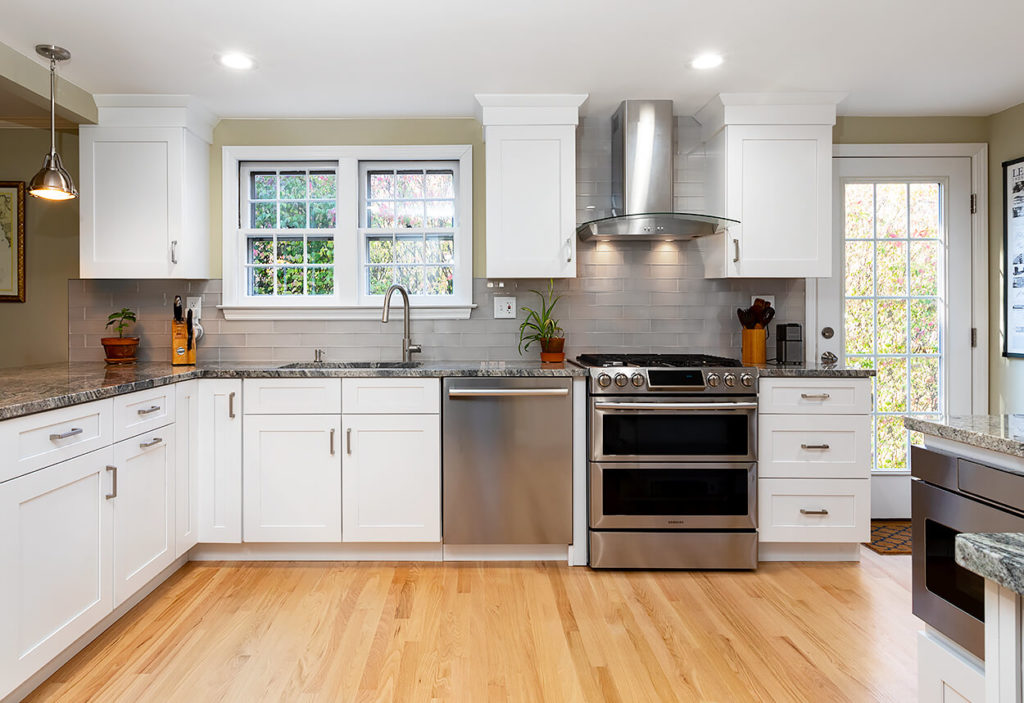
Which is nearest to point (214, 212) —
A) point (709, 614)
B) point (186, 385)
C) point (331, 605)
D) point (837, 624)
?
point (186, 385)

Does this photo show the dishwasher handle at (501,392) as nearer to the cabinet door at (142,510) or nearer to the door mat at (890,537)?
the cabinet door at (142,510)

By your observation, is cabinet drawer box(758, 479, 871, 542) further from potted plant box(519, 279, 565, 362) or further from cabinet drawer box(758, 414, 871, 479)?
potted plant box(519, 279, 565, 362)

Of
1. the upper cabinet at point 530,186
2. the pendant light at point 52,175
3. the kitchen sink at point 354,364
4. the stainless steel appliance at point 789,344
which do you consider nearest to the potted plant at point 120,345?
the kitchen sink at point 354,364

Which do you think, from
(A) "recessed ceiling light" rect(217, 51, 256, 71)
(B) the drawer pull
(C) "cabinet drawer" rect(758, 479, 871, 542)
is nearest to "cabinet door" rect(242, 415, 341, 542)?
(B) the drawer pull

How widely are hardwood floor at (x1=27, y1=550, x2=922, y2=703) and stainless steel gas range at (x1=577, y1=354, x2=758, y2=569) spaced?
121 mm

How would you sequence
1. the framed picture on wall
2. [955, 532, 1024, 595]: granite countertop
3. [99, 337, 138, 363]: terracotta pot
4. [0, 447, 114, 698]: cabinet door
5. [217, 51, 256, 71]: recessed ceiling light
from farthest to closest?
the framed picture on wall → [99, 337, 138, 363]: terracotta pot → [217, 51, 256, 71]: recessed ceiling light → [0, 447, 114, 698]: cabinet door → [955, 532, 1024, 595]: granite countertop

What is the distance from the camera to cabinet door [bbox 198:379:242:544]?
3.14m

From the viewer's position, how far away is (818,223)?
3.42 m

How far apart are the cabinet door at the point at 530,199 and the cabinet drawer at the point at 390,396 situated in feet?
2.41

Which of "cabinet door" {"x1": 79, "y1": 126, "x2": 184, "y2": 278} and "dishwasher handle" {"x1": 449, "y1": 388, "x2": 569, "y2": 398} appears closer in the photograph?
"dishwasher handle" {"x1": 449, "y1": 388, "x2": 569, "y2": 398}

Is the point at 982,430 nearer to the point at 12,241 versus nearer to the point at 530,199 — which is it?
the point at 530,199

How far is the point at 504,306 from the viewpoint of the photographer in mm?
3717

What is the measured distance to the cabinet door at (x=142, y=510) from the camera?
2422mm

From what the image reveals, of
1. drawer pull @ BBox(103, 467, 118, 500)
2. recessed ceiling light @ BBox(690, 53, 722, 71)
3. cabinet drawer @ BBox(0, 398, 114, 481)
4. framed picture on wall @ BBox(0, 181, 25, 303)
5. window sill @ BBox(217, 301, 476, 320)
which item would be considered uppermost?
recessed ceiling light @ BBox(690, 53, 722, 71)
